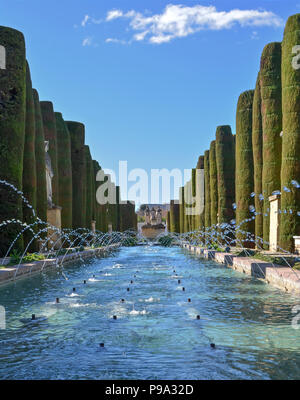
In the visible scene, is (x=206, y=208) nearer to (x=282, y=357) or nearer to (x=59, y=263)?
(x=59, y=263)

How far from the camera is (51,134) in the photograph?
2655cm

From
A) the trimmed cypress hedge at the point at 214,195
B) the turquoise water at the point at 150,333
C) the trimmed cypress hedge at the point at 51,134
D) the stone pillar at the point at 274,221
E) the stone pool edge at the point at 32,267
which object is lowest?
the turquoise water at the point at 150,333

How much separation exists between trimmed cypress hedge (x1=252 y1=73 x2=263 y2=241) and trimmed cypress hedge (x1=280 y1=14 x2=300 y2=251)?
4.64 metres

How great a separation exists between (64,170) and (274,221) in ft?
43.8

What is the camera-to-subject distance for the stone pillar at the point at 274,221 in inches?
732

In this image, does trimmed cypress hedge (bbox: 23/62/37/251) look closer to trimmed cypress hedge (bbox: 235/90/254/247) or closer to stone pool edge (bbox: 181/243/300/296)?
stone pool edge (bbox: 181/243/300/296)

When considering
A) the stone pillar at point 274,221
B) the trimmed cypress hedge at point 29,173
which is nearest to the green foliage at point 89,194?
the trimmed cypress hedge at point 29,173

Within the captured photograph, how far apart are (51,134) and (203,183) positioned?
15275mm

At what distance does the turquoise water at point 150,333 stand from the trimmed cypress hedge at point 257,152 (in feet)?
32.5

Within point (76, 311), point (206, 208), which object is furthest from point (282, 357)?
point (206, 208)

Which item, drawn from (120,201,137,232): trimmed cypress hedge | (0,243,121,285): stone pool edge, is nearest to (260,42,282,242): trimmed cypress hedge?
(0,243,121,285): stone pool edge

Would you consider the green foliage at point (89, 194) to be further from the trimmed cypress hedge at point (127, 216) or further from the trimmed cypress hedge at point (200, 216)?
the trimmed cypress hedge at point (127, 216)

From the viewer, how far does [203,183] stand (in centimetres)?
3856

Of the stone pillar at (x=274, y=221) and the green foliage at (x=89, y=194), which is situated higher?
the green foliage at (x=89, y=194)
